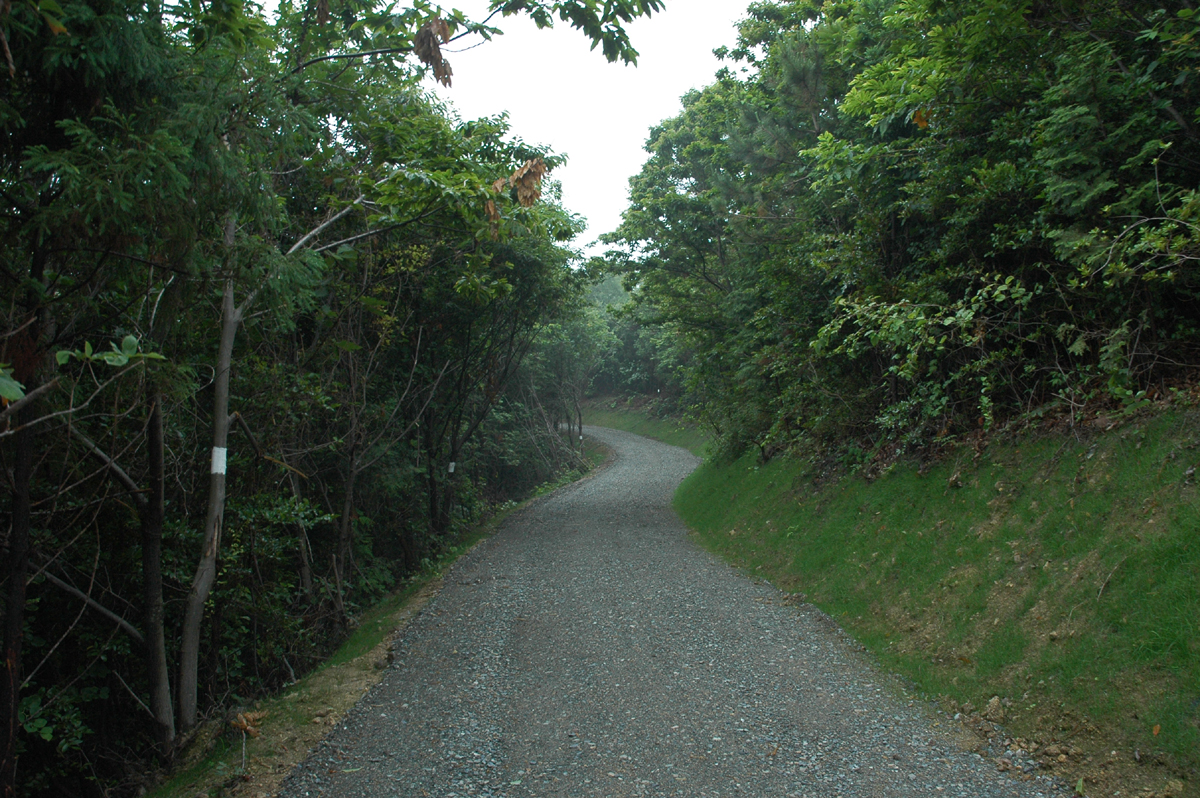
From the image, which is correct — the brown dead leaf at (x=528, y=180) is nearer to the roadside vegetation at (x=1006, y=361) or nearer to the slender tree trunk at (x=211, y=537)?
the slender tree trunk at (x=211, y=537)

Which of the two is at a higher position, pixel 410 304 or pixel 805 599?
pixel 410 304

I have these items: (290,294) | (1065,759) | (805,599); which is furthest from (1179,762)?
(290,294)

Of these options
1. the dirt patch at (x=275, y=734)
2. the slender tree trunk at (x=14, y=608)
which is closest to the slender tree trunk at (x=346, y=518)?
the dirt patch at (x=275, y=734)

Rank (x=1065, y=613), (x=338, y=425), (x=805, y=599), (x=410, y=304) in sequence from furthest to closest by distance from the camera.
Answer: (x=410, y=304) < (x=338, y=425) < (x=805, y=599) < (x=1065, y=613)

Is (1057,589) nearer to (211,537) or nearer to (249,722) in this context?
(249,722)

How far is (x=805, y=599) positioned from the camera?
814 centimetres

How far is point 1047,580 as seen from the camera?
5.23 metres

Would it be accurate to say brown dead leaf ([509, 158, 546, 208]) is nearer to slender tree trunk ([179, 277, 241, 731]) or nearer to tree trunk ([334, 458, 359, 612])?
slender tree trunk ([179, 277, 241, 731])

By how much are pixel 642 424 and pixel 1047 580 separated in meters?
40.4

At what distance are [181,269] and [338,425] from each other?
6.25m

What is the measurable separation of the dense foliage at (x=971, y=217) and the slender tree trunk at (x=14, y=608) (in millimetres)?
7060

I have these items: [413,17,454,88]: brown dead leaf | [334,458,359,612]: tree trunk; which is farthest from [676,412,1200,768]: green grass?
[334,458,359,612]: tree trunk

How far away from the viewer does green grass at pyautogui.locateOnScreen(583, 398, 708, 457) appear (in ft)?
119

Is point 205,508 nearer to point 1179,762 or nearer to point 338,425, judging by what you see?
point 338,425
